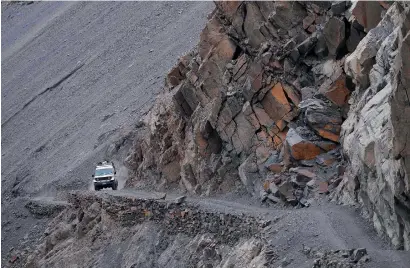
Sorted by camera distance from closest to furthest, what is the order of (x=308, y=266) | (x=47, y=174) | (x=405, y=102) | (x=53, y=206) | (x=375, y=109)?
(x=405, y=102) → (x=308, y=266) → (x=375, y=109) → (x=53, y=206) → (x=47, y=174)

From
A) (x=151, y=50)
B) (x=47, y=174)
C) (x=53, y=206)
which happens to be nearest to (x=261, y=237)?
(x=53, y=206)

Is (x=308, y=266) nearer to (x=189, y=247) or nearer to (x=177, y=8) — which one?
(x=189, y=247)

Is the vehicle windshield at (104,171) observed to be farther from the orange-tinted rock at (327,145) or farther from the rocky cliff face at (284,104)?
the orange-tinted rock at (327,145)

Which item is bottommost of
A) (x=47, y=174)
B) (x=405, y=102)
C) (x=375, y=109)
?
(x=47, y=174)

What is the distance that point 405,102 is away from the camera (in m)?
Result: 20.2

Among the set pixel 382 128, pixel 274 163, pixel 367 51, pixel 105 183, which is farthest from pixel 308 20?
pixel 105 183

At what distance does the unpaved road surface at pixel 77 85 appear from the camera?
52.6 m

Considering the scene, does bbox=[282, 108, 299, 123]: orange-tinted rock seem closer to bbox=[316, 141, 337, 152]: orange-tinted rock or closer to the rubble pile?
bbox=[316, 141, 337, 152]: orange-tinted rock

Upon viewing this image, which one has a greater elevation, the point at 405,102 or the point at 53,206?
the point at 405,102

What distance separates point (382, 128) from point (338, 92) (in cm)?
702

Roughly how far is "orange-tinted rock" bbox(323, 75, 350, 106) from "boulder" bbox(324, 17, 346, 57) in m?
1.42

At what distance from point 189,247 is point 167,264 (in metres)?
1.16

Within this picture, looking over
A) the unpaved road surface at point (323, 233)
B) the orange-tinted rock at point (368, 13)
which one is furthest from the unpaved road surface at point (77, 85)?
the unpaved road surface at point (323, 233)

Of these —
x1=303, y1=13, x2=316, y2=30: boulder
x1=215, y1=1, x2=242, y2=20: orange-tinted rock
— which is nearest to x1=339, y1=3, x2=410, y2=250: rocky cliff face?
x1=303, y1=13, x2=316, y2=30: boulder
